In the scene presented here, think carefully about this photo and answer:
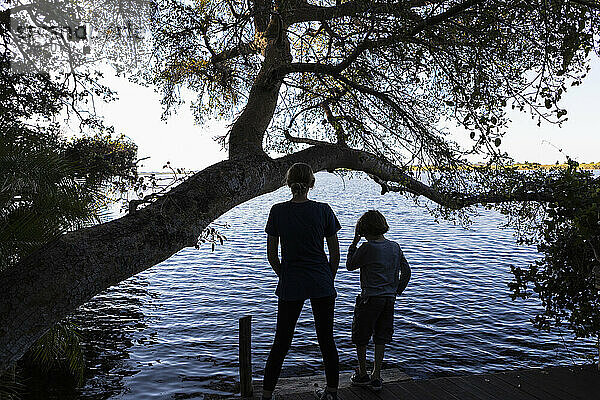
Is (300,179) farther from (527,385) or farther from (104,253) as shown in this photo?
(527,385)

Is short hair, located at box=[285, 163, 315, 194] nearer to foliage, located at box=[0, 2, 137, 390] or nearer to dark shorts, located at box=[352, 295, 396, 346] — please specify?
dark shorts, located at box=[352, 295, 396, 346]

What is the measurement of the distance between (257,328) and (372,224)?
10912mm

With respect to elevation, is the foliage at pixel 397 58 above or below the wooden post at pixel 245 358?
above

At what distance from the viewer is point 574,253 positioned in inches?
253

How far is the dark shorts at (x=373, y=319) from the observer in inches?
229

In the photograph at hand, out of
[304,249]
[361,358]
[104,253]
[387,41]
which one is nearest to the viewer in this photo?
[304,249]

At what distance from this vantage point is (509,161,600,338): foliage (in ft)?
19.9

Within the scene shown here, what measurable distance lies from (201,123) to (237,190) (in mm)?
5199

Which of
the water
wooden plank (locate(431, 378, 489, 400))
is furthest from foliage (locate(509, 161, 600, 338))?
the water

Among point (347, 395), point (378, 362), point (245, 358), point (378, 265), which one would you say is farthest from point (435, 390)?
point (245, 358)

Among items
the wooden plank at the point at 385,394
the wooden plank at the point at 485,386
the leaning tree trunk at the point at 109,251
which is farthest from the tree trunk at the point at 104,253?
the wooden plank at the point at 485,386

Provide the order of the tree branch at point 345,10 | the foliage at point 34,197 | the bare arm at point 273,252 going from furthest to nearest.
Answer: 1. the tree branch at point 345,10
2. the foliage at point 34,197
3. the bare arm at point 273,252

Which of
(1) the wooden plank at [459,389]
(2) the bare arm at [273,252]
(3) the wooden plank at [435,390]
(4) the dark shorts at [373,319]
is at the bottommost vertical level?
(1) the wooden plank at [459,389]

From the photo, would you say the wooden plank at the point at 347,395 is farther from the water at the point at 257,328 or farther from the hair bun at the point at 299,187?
the water at the point at 257,328
